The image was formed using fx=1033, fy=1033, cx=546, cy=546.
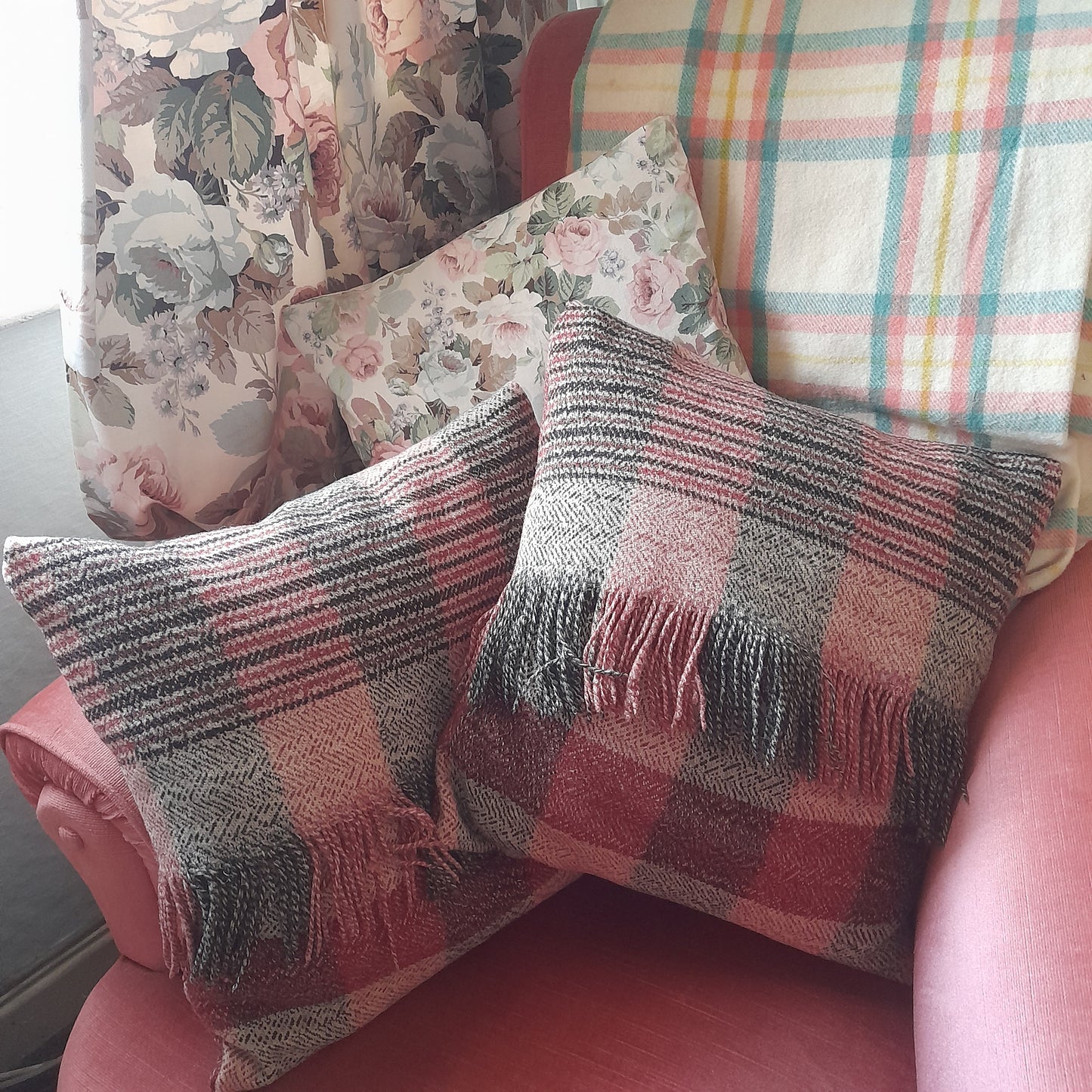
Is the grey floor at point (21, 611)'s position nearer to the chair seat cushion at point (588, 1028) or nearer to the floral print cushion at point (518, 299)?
the floral print cushion at point (518, 299)

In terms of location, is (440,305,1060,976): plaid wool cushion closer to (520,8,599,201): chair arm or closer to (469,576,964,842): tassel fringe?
(469,576,964,842): tassel fringe

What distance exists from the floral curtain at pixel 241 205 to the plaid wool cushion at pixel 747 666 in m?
0.38

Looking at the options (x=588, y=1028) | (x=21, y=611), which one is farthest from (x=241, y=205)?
(x=588, y=1028)

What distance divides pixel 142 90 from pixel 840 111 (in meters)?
0.63

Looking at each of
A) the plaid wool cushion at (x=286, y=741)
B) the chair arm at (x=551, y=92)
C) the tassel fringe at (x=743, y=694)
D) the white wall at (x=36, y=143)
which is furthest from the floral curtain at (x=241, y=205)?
the tassel fringe at (x=743, y=694)

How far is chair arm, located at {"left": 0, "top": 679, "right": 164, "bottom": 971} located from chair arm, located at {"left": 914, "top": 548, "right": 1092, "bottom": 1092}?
0.55 m

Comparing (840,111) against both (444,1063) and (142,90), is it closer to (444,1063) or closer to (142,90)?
(142,90)

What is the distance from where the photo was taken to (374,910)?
73cm

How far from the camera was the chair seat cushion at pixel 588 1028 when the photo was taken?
0.73 meters

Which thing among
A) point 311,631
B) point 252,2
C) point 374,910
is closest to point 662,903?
point 374,910

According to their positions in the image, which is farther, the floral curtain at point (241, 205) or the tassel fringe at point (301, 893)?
the floral curtain at point (241, 205)

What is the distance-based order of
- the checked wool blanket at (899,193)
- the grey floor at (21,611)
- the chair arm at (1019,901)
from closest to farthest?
the chair arm at (1019,901)
the checked wool blanket at (899,193)
the grey floor at (21,611)

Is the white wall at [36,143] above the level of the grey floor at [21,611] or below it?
above

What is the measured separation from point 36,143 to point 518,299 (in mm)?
464
